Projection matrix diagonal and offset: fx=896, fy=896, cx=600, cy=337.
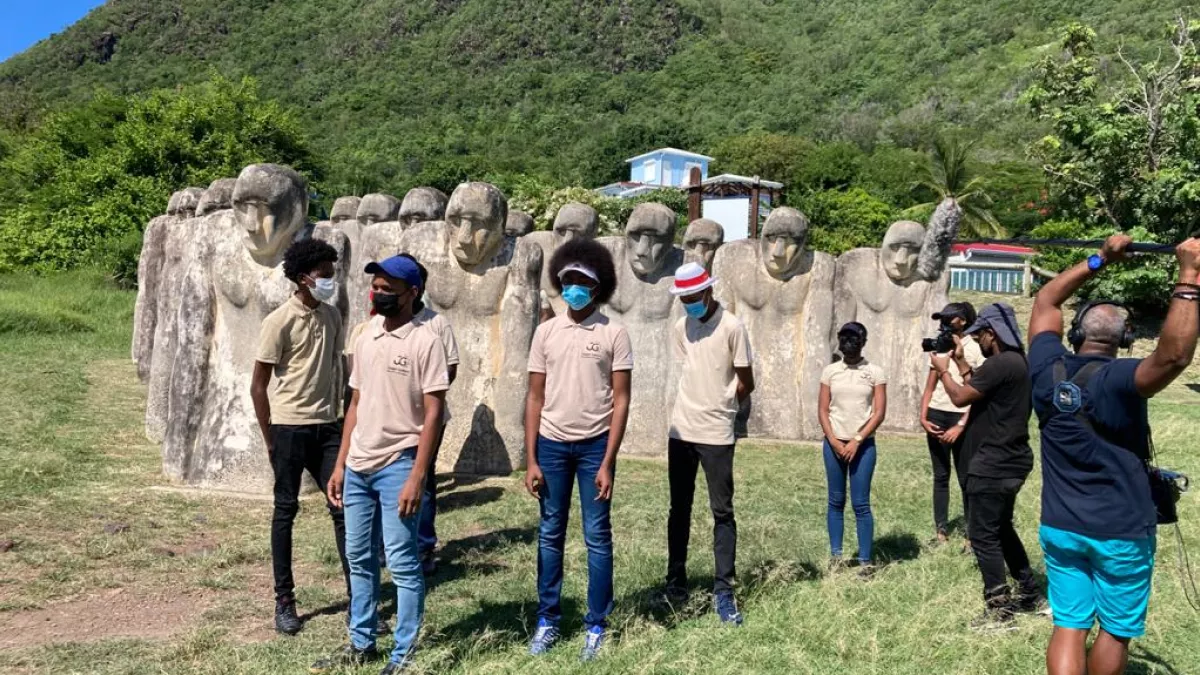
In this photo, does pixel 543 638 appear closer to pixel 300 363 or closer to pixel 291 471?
pixel 291 471

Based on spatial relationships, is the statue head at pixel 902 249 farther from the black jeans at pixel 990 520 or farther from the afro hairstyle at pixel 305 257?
the afro hairstyle at pixel 305 257

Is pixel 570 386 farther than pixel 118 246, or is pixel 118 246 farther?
pixel 118 246

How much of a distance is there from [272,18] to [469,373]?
7410 centimetres

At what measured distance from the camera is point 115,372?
11.9 meters

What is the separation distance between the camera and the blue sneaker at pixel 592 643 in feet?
11.3

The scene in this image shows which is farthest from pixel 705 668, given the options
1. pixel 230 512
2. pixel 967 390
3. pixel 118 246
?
pixel 118 246

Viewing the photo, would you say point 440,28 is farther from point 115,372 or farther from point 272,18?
point 115,372

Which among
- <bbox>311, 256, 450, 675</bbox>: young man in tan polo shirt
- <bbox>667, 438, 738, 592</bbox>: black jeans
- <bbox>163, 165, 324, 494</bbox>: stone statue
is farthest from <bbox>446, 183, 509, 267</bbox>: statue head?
<bbox>311, 256, 450, 675</bbox>: young man in tan polo shirt

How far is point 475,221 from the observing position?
7.04 m

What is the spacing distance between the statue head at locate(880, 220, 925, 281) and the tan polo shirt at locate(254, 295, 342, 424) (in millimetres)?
6676

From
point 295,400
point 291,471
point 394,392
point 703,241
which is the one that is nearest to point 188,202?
point 703,241

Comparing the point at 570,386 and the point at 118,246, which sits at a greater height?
the point at 118,246

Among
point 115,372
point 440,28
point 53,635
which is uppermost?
point 440,28

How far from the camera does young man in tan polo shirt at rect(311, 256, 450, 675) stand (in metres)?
3.23
